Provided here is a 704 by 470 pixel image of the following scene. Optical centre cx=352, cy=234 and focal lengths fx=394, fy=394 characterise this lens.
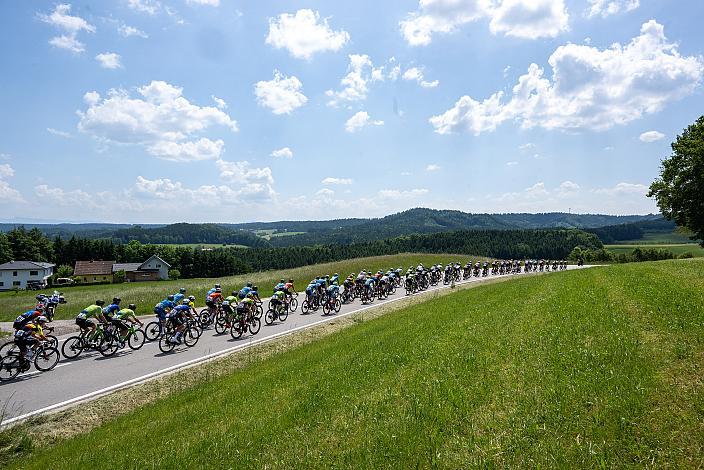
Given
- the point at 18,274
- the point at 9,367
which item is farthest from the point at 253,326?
the point at 18,274

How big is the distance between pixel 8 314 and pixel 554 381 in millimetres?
31299

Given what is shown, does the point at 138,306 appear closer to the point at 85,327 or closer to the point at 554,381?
the point at 85,327

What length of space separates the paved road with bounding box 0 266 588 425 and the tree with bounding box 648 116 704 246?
33515mm

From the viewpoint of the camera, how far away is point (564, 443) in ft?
15.1

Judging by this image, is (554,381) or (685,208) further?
(685,208)

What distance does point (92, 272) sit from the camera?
83.1 metres

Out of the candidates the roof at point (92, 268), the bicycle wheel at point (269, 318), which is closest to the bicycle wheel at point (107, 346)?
the bicycle wheel at point (269, 318)

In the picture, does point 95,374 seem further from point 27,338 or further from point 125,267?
point 125,267

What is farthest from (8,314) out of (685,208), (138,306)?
(685,208)

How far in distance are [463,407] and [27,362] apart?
13.1 meters

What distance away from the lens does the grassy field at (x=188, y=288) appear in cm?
2736

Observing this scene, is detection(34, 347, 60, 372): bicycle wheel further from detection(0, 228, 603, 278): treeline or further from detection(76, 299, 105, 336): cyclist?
detection(0, 228, 603, 278): treeline

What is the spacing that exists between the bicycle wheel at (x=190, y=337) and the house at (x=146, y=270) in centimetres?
7331

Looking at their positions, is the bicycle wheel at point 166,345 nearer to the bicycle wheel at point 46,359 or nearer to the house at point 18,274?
the bicycle wheel at point 46,359
